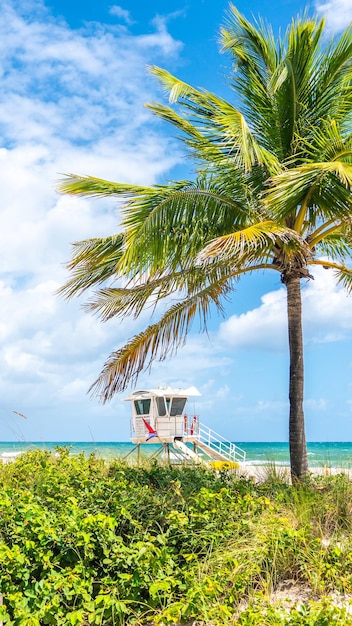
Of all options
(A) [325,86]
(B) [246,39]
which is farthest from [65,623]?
(B) [246,39]

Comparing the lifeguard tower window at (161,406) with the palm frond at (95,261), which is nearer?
the palm frond at (95,261)

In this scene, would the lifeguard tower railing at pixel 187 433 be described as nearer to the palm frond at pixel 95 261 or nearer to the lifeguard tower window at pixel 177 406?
the lifeguard tower window at pixel 177 406

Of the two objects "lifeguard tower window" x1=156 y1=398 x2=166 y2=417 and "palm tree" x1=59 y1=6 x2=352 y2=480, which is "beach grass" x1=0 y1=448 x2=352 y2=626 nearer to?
"palm tree" x1=59 y1=6 x2=352 y2=480

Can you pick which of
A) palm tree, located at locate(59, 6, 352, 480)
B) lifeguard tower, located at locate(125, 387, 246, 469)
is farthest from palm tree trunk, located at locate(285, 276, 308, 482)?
lifeguard tower, located at locate(125, 387, 246, 469)

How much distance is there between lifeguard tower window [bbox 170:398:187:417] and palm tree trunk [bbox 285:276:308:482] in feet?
35.0

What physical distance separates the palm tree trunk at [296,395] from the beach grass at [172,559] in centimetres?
220

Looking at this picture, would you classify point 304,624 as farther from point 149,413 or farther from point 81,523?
point 149,413

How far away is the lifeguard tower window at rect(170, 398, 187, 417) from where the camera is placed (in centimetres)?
2041

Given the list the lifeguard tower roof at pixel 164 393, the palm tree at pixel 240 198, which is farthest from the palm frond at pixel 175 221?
the lifeguard tower roof at pixel 164 393

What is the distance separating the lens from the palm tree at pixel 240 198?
9414mm

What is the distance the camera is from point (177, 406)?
67.3 ft

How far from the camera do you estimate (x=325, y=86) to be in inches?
409

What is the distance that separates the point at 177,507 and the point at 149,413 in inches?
523

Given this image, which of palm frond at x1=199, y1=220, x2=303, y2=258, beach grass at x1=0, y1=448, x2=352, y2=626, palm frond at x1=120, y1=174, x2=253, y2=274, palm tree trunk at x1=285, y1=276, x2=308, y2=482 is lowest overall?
beach grass at x1=0, y1=448, x2=352, y2=626
